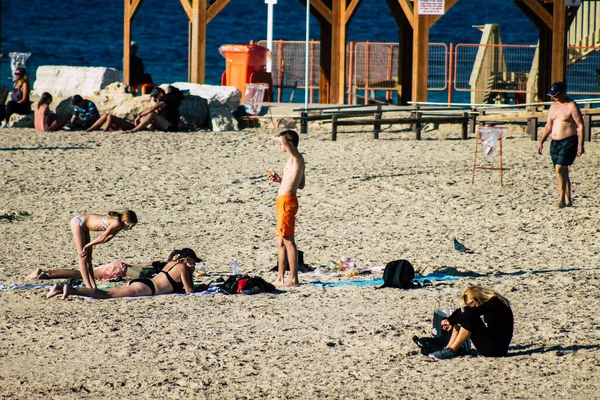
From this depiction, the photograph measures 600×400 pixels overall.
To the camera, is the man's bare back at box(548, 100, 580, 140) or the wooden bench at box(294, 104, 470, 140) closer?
the man's bare back at box(548, 100, 580, 140)

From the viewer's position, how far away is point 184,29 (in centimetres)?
6175

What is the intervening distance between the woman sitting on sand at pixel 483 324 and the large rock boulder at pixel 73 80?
14923 mm

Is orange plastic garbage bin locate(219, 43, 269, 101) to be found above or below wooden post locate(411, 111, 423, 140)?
above

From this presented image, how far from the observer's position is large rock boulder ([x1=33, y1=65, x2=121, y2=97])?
69.7 feet

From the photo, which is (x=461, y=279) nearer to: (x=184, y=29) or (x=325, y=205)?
(x=325, y=205)

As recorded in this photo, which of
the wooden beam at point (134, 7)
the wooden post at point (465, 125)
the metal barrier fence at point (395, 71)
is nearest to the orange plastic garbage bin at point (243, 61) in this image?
the metal barrier fence at point (395, 71)

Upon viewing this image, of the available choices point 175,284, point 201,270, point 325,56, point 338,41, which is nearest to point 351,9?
point 338,41

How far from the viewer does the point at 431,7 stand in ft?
62.1

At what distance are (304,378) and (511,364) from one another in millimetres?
1429

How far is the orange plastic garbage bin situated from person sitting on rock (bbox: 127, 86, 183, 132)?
2419 millimetres

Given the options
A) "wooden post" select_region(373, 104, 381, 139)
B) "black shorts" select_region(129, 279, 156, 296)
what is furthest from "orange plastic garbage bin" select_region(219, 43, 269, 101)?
"black shorts" select_region(129, 279, 156, 296)

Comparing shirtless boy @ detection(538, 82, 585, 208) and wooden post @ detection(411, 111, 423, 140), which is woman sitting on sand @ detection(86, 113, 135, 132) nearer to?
wooden post @ detection(411, 111, 423, 140)

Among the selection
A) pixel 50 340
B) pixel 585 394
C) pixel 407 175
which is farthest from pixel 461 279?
pixel 407 175

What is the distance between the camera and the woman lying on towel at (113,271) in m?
9.35
